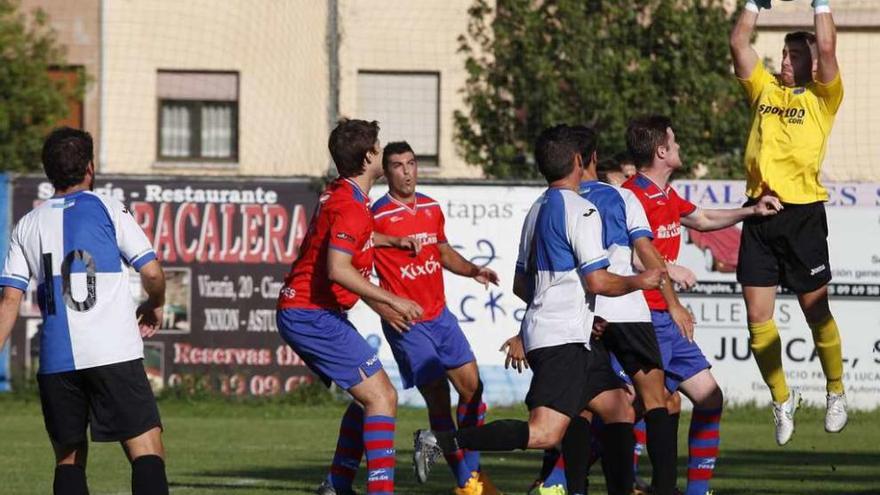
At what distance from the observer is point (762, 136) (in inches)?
410

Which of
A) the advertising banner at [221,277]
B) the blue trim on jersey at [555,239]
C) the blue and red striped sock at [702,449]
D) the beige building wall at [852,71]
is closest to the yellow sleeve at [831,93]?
the blue and red striped sock at [702,449]

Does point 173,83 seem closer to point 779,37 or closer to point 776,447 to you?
point 779,37

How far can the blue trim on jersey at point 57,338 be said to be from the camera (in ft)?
26.2

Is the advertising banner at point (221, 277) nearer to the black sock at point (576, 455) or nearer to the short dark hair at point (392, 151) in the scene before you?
the short dark hair at point (392, 151)

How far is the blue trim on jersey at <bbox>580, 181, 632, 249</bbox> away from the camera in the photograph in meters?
9.54

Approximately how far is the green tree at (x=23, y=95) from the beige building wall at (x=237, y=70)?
8.98 feet

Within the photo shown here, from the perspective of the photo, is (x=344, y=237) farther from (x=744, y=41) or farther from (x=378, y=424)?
(x=744, y=41)

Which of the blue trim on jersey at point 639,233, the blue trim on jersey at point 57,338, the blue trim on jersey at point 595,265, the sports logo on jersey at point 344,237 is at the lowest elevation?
the blue trim on jersey at point 57,338

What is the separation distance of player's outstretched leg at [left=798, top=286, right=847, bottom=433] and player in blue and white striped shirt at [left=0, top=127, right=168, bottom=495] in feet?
14.3

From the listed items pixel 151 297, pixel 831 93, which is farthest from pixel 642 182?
pixel 151 297

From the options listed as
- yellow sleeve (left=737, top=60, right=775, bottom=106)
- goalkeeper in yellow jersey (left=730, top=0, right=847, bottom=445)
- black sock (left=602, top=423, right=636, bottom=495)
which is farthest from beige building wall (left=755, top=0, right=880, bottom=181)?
black sock (left=602, top=423, right=636, bottom=495)

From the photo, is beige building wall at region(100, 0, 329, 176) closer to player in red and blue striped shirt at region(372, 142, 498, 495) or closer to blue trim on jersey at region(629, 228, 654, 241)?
player in red and blue striped shirt at region(372, 142, 498, 495)

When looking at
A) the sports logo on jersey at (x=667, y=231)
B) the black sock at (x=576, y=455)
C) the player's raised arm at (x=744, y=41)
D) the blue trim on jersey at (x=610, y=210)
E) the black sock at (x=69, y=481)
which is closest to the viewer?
the black sock at (x=69, y=481)

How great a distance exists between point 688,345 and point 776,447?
4.93 m
